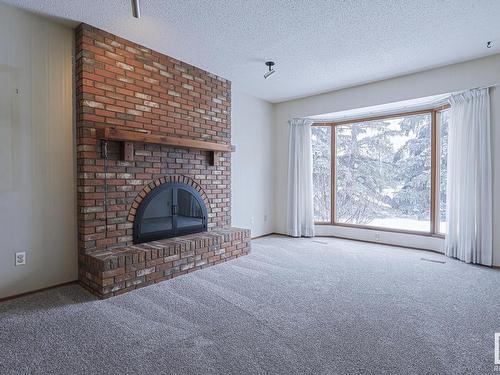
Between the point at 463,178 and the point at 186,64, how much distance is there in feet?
12.6

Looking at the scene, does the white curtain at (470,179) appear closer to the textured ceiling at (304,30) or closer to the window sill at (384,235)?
the window sill at (384,235)

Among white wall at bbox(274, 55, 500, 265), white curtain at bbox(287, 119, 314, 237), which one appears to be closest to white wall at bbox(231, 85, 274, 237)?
white wall at bbox(274, 55, 500, 265)

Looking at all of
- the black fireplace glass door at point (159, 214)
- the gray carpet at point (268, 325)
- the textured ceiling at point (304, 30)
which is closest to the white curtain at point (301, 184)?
the textured ceiling at point (304, 30)

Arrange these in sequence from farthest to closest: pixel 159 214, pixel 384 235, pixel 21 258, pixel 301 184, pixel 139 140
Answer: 1. pixel 301 184
2. pixel 384 235
3. pixel 159 214
4. pixel 139 140
5. pixel 21 258

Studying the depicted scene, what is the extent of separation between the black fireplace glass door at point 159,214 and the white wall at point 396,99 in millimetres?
2533

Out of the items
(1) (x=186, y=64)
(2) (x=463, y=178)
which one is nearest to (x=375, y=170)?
(2) (x=463, y=178)

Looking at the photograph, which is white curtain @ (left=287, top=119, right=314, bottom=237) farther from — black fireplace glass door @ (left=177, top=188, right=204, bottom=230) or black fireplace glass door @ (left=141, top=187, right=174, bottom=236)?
black fireplace glass door @ (left=141, top=187, right=174, bottom=236)

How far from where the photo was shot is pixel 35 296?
252cm

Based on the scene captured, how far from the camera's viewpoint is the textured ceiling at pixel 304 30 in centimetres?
242

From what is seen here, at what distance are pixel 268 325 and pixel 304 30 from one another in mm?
2692

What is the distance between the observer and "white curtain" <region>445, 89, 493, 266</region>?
3.45 m

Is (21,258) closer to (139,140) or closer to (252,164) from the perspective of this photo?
(139,140)

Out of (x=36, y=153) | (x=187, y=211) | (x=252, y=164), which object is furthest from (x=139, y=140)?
(x=252, y=164)

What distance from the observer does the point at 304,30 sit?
280cm
